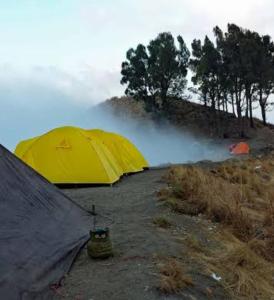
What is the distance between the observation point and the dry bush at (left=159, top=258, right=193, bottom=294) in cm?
623

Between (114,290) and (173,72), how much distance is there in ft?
153

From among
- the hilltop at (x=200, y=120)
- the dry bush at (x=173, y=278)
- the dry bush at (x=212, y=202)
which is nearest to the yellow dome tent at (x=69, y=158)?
the dry bush at (x=212, y=202)

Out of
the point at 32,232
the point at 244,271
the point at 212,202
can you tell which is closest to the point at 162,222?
the point at 212,202

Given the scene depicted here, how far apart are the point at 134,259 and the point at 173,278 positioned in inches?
37.6

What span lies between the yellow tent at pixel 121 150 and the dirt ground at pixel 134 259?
→ 834 cm

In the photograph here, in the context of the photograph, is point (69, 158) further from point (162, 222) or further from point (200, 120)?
point (200, 120)

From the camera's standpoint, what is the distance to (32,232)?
734 centimetres

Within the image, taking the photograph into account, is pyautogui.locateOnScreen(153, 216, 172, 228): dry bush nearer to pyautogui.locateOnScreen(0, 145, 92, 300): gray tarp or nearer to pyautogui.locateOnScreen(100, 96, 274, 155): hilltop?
pyautogui.locateOnScreen(0, 145, 92, 300): gray tarp

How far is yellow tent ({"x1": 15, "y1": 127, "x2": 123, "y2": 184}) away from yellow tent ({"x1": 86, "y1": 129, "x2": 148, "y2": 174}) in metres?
3.08

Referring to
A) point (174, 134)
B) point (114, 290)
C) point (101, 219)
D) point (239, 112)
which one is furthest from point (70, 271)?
point (174, 134)

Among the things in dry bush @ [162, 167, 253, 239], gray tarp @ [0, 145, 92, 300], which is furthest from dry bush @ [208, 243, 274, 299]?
gray tarp @ [0, 145, 92, 300]

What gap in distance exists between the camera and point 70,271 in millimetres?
6965

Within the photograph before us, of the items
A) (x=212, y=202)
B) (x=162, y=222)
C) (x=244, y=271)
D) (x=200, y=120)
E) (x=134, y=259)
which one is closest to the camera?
(x=134, y=259)

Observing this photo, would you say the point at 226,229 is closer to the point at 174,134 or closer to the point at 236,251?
the point at 236,251
